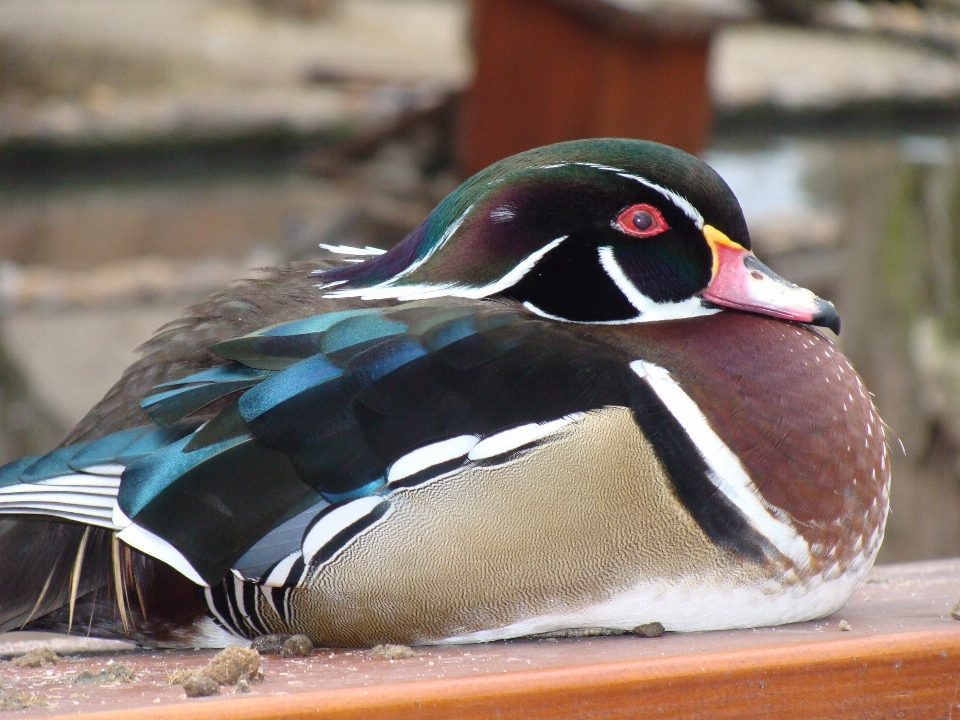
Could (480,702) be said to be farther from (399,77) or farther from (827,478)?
(399,77)

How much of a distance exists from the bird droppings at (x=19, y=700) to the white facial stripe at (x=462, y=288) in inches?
26.0

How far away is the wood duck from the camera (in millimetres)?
1350

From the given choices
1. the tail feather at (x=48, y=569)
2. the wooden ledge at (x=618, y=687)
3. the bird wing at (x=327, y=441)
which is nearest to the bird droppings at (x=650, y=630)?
the wooden ledge at (x=618, y=687)

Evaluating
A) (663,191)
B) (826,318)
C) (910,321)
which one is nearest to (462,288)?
(663,191)

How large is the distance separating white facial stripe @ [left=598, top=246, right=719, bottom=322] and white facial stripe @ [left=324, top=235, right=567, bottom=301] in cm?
7

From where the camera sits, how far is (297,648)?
1.38m

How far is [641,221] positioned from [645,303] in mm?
109

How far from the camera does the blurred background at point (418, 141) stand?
4.02 meters

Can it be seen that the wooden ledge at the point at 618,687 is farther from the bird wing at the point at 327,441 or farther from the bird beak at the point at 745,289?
the bird beak at the point at 745,289

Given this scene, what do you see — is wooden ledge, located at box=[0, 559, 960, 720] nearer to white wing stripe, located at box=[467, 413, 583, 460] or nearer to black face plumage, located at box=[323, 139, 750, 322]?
white wing stripe, located at box=[467, 413, 583, 460]

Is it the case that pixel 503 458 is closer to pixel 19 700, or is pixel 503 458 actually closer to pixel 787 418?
pixel 787 418

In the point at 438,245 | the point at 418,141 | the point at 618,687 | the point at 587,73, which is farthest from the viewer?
the point at 418,141

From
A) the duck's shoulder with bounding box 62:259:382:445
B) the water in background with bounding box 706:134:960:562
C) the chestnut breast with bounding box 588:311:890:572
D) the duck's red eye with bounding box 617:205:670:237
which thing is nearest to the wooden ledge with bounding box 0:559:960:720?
the chestnut breast with bounding box 588:311:890:572

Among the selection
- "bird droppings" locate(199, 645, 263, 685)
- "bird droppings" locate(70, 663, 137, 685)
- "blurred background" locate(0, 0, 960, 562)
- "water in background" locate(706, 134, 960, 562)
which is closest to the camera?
"bird droppings" locate(199, 645, 263, 685)
